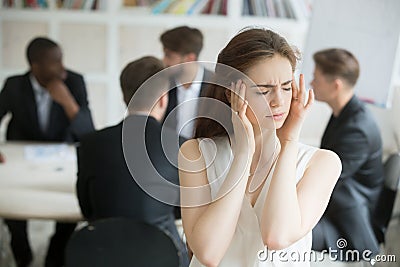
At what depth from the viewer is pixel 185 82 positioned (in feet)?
2.61

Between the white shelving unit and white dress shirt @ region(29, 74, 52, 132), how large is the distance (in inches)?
2.3

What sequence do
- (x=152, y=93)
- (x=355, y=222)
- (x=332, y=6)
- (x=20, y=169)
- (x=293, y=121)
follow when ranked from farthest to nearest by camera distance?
(x=20, y=169), (x=332, y=6), (x=355, y=222), (x=152, y=93), (x=293, y=121)

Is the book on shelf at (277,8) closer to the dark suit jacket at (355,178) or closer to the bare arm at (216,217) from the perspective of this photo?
the dark suit jacket at (355,178)

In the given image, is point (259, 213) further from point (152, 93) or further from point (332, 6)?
point (332, 6)

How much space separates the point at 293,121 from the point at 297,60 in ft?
0.26

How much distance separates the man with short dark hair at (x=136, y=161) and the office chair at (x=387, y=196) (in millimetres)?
363

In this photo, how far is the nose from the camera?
63 cm

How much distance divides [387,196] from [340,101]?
0.25 metres

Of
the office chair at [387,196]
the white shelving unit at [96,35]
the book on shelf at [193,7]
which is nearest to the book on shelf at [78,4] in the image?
the white shelving unit at [96,35]

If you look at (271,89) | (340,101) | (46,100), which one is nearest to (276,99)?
(271,89)

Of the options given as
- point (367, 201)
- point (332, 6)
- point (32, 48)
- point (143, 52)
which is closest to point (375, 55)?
point (332, 6)

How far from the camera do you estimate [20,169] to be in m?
1.48

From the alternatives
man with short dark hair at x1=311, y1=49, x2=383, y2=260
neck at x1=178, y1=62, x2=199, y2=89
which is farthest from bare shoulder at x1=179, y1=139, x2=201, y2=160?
man with short dark hair at x1=311, y1=49, x2=383, y2=260

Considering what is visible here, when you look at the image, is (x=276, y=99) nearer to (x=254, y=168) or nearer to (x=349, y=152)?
(x=254, y=168)
